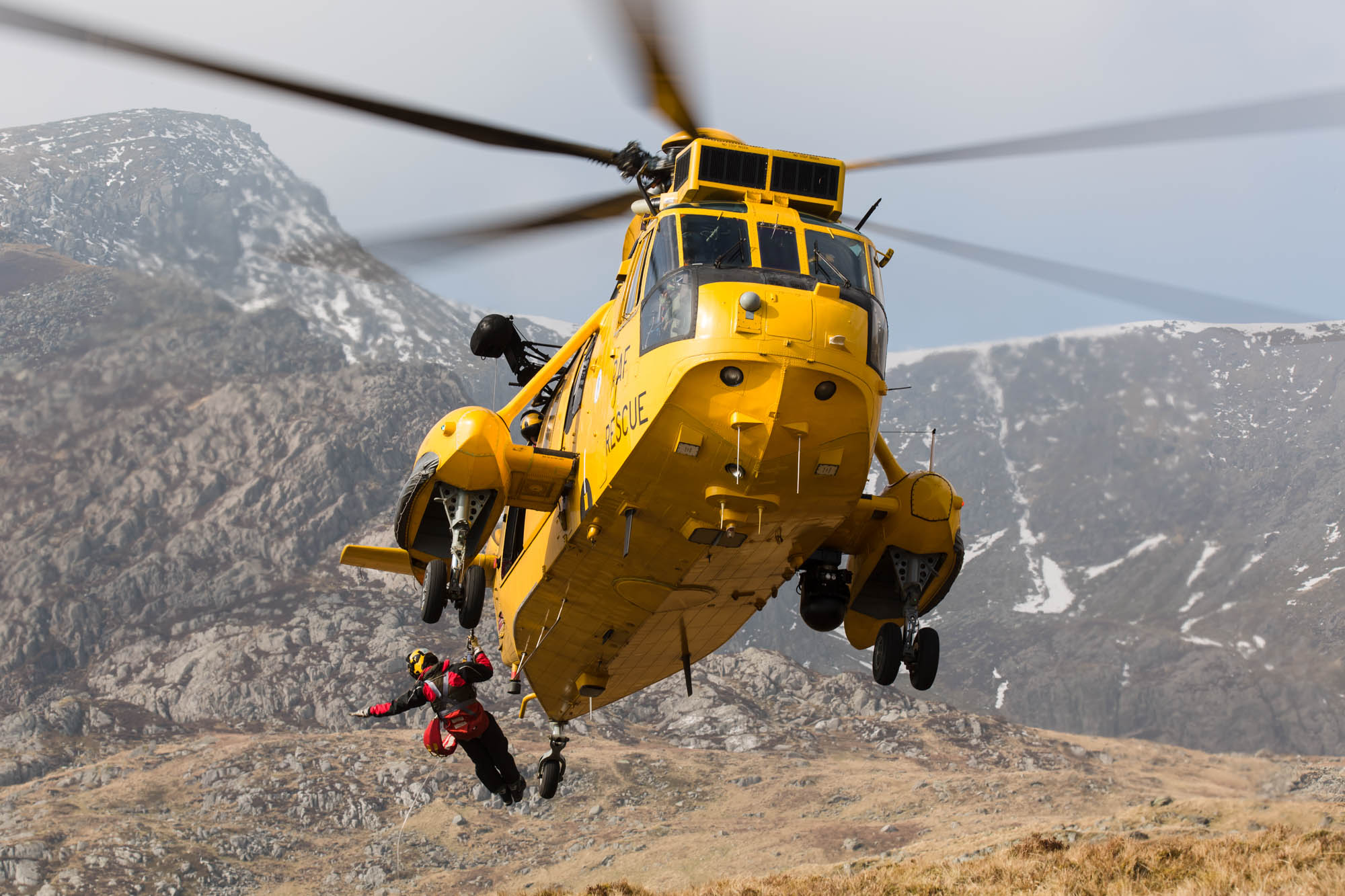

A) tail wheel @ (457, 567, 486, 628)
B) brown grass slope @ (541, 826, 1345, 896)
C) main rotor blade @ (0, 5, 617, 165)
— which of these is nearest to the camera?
main rotor blade @ (0, 5, 617, 165)

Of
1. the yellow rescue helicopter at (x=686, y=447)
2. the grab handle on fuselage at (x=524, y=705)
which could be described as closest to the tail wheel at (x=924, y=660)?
the yellow rescue helicopter at (x=686, y=447)

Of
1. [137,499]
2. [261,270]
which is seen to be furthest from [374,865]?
[137,499]

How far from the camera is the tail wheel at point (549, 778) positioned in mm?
21978

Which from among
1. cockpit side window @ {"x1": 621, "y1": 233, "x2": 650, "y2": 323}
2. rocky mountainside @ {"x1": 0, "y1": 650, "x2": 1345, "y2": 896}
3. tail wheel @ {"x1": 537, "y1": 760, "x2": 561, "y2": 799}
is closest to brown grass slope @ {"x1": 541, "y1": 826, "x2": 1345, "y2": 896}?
tail wheel @ {"x1": 537, "y1": 760, "x2": 561, "y2": 799}

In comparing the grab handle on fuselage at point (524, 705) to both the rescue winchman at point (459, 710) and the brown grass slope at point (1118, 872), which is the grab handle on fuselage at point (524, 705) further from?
the brown grass slope at point (1118, 872)

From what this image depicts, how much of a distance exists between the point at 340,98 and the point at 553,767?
13917mm

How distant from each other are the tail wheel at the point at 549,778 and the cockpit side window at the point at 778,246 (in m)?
12.2

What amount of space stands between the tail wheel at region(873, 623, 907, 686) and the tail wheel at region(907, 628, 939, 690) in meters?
0.20

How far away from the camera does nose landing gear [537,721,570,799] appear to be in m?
22.0

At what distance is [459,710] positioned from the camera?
746 inches

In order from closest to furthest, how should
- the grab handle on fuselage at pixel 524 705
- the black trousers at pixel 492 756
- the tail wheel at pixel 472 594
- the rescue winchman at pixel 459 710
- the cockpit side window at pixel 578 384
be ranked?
the tail wheel at pixel 472 594
the cockpit side window at pixel 578 384
the rescue winchman at pixel 459 710
the grab handle on fuselage at pixel 524 705
the black trousers at pixel 492 756

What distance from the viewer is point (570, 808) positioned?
94.9 m

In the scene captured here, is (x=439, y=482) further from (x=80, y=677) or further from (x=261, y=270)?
(x=80, y=677)

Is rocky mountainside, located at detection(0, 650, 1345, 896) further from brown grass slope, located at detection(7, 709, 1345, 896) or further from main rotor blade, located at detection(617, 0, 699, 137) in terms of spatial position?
main rotor blade, located at detection(617, 0, 699, 137)
